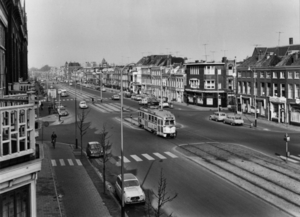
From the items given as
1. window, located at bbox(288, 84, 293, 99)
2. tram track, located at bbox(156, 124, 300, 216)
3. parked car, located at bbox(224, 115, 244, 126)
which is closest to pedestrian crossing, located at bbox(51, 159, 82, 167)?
tram track, located at bbox(156, 124, 300, 216)

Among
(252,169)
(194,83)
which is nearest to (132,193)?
(252,169)

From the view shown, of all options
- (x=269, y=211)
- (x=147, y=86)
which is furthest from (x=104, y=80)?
(x=269, y=211)

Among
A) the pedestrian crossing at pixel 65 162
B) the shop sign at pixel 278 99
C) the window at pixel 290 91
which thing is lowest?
the pedestrian crossing at pixel 65 162

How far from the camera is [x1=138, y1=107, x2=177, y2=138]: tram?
42.0 m

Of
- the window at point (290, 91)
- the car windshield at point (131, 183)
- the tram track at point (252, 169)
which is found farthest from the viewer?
the window at point (290, 91)

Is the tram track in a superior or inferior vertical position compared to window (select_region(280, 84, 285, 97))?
inferior

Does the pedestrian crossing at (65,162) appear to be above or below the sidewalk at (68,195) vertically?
above

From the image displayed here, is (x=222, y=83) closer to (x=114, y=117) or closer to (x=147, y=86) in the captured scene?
(x=114, y=117)

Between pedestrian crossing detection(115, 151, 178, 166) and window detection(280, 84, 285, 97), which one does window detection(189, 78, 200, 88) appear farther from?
pedestrian crossing detection(115, 151, 178, 166)

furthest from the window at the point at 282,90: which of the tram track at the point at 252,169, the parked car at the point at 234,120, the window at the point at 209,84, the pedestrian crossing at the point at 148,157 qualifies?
the pedestrian crossing at the point at 148,157

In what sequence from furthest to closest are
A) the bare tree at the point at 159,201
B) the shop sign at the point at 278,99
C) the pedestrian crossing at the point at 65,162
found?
the shop sign at the point at 278,99 < the pedestrian crossing at the point at 65,162 < the bare tree at the point at 159,201

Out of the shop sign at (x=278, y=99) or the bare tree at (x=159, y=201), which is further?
the shop sign at (x=278, y=99)

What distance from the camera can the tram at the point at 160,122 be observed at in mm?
41969

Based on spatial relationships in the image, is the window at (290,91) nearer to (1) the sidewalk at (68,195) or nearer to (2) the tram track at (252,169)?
(2) the tram track at (252,169)
